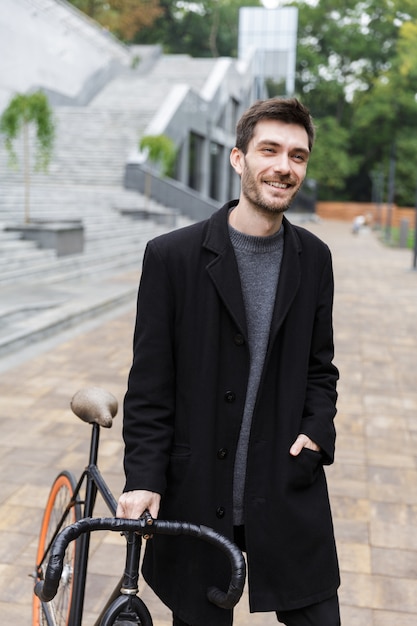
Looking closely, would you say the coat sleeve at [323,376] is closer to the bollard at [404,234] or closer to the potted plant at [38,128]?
the potted plant at [38,128]

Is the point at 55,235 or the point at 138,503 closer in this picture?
the point at 138,503

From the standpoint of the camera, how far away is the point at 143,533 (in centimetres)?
180

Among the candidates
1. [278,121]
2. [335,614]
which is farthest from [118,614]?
[278,121]

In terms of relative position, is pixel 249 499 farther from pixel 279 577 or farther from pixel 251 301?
pixel 251 301

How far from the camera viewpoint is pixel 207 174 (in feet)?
120

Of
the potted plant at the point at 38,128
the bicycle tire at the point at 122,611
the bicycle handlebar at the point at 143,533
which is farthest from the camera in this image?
the potted plant at the point at 38,128

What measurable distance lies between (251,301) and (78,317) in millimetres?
8370

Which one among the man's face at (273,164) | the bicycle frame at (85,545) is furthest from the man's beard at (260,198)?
the bicycle frame at (85,545)

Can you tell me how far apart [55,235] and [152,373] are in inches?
475

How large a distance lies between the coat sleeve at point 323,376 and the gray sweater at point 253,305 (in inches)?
6.9

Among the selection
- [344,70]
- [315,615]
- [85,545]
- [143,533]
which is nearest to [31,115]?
[85,545]

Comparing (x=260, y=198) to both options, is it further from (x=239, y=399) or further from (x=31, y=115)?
(x=31, y=115)

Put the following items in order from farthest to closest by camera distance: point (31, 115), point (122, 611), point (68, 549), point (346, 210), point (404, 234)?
1. point (346, 210)
2. point (404, 234)
3. point (31, 115)
4. point (68, 549)
5. point (122, 611)

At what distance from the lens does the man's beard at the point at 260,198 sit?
2.06m
